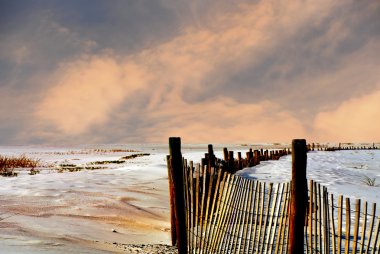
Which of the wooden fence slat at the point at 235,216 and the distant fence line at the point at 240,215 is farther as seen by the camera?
the wooden fence slat at the point at 235,216

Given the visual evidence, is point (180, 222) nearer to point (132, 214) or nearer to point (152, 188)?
point (132, 214)

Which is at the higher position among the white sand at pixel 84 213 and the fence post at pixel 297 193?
the fence post at pixel 297 193

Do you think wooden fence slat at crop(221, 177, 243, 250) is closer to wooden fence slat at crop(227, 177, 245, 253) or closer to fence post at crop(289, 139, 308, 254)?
wooden fence slat at crop(227, 177, 245, 253)

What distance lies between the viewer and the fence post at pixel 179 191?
565cm

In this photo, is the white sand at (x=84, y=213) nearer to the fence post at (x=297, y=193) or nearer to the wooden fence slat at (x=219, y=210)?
the wooden fence slat at (x=219, y=210)

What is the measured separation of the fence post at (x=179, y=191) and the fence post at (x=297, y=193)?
2.10 meters

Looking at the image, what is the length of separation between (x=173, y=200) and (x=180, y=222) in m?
0.51

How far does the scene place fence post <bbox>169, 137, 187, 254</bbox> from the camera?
5.65 meters

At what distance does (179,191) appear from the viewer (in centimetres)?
570

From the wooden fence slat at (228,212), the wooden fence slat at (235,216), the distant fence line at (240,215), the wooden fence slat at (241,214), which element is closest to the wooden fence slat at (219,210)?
the distant fence line at (240,215)

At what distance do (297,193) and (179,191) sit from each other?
2214 mm

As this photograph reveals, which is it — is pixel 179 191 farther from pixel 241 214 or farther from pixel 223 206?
pixel 241 214

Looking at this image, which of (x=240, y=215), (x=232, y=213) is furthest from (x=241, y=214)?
(x=232, y=213)

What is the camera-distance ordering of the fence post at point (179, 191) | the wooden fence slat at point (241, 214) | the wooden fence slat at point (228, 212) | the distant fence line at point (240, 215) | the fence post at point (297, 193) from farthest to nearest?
the fence post at point (179, 191)
the wooden fence slat at point (228, 212)
the wooden fence slat at point (241, 214)
the distant fence line at point (240, 215)
the fence post at point (297, 193)
